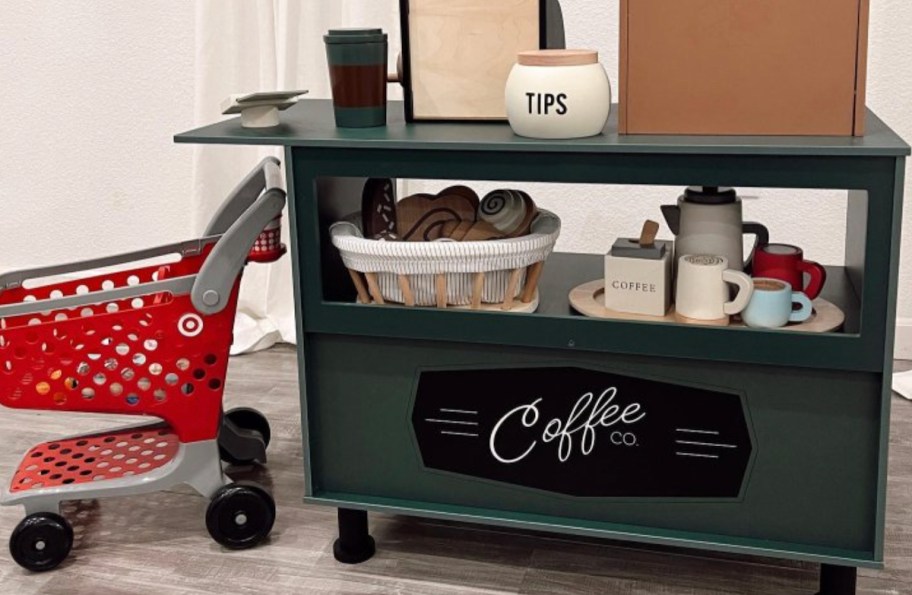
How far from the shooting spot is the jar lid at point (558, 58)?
145 centimetres

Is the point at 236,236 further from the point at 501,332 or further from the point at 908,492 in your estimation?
the point at 908,492

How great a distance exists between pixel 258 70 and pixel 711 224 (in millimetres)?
1471

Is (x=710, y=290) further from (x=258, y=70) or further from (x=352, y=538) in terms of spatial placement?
(x=258, y=70)

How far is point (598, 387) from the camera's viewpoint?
1.55m

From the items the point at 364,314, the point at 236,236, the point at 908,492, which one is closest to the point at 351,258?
the point at 364,314

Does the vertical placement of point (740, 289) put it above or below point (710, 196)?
below

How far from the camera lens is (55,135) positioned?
3025mm

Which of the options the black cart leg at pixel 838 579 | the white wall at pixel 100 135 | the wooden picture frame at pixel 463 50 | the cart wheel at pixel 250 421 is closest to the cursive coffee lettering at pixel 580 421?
the black cart leg at pixel 838 579

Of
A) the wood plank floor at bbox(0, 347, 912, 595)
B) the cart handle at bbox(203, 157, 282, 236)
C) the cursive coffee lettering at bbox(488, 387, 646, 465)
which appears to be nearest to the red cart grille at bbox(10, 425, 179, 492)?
the wood plank floor at bbox(0, 347, 912, 595)

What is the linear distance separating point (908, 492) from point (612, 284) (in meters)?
0.73

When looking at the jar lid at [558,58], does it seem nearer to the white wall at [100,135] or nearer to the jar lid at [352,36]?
the jar lid at [352,36]

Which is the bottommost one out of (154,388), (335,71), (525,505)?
(525,505)

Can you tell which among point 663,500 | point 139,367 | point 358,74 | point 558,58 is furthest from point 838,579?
point 139,367

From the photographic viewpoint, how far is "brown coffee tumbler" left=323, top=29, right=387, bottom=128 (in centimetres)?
157
